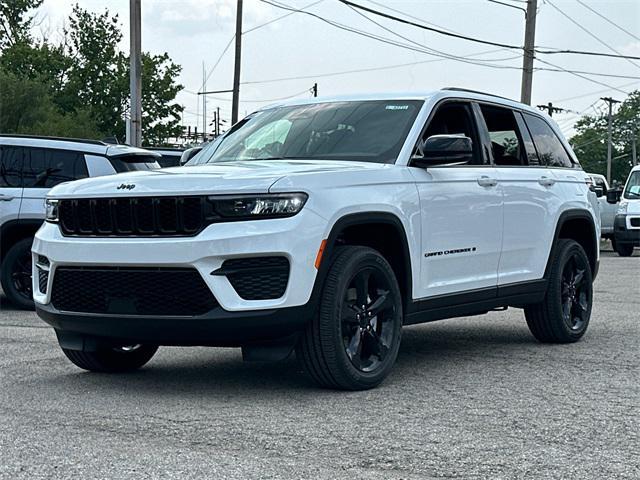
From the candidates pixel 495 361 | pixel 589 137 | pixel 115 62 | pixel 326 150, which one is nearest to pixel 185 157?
pixel 326 150

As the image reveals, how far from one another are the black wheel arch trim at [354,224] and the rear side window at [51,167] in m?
5.82

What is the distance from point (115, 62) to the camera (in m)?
62.0

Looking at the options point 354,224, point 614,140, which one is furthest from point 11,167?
point 614,140

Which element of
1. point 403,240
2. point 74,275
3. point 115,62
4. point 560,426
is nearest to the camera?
point 560,426

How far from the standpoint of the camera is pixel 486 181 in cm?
784

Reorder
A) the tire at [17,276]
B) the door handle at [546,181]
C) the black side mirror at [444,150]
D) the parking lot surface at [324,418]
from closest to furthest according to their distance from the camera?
1. the parking lot surface at [324,418]
2. the black side mirror at [444,150]
3. the door handle at [546,181]
4. the tire at [17,276]

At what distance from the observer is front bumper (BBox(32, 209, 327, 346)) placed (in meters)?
5.98

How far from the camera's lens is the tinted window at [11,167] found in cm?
Result: 1188

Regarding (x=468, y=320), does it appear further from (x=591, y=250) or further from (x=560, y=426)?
(x=560, y=426)

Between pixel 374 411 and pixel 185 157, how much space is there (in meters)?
3.16

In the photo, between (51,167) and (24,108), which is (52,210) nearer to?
(51,167)

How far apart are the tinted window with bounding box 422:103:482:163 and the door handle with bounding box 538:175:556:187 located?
830 mm

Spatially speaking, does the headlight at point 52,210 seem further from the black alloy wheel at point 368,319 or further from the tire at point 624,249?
the tire at point 624,249

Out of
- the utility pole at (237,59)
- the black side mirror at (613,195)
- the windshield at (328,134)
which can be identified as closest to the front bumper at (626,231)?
the black side mirror at (613,195)
